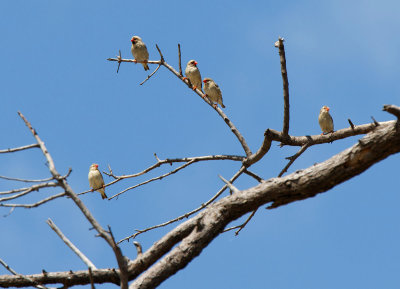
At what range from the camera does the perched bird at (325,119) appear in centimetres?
1054

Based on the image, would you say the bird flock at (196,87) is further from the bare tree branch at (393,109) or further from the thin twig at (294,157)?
the bare tree branch at (393,109)

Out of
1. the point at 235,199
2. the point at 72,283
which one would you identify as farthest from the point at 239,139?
the point at 72,283

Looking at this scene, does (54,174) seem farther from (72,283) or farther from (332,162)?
(332,162)

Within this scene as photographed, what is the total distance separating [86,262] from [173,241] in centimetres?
69

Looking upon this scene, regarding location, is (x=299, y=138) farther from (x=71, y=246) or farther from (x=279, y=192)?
(x=71, y=246)

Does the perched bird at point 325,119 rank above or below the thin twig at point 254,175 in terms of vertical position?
above

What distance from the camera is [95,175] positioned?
38.3 ft

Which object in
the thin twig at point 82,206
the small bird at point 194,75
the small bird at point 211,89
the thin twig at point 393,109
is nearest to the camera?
the thin twig at point 82,206

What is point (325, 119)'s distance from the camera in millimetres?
10555

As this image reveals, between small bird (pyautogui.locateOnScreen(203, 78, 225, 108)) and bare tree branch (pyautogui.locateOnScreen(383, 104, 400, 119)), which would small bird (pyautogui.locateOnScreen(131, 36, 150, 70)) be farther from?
bare tree branch (pyautogui.locateOnScreen(383, 104, 400, 119))

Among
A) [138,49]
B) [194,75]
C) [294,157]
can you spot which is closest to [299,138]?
[294,157]

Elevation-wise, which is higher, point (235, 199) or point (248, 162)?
point (248, 162)

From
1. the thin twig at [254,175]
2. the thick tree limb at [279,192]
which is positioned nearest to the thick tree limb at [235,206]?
the thick tree limb at [279,192]

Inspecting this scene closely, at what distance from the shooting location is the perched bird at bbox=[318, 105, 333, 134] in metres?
10.5
